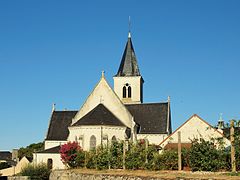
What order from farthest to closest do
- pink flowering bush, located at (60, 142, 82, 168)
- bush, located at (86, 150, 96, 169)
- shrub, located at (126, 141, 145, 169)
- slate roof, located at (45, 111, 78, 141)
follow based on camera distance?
slate roof, located at (45, 111, 78, 141)
pink flowering bush, located at (60, 142, 82, 168)
bush, located at (86, 150, 96, 169)
shrub, located at (126, 141, 145, 169)

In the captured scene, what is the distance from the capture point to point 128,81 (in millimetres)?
57094

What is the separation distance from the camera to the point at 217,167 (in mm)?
18484

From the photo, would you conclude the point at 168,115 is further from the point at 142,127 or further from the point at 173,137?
the point at 173,137

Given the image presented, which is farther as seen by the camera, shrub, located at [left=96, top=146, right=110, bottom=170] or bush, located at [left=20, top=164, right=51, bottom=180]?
bush, located at [left=20, top=164, right=51, bottom=180]

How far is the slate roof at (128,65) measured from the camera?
5753cm

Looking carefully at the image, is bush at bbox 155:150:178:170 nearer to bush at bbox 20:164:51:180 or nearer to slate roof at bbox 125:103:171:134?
bush at bbox 20:164:51:180

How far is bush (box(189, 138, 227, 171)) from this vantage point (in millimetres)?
18500

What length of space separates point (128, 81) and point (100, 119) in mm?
16504

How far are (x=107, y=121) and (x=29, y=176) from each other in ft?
34.4

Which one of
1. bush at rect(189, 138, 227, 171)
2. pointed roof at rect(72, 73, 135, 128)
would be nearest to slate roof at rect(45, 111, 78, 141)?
pointed roof at rect(72, 73, 135, 128)

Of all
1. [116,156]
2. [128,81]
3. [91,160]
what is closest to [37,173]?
[91,160]

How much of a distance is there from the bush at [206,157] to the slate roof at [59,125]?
34.1 m

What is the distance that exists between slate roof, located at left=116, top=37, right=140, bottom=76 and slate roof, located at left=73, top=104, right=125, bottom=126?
14191 mm

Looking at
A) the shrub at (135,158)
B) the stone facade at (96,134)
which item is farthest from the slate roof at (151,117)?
the shrub at (135,158)
